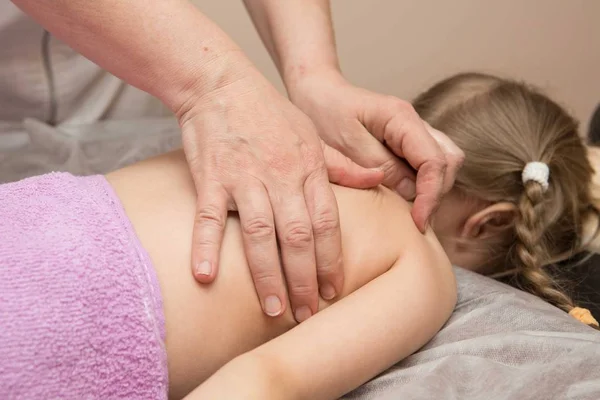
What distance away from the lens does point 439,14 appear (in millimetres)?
2066

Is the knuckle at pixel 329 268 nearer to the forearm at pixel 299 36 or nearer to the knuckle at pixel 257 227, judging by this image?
the knuckle at pixel 257 227

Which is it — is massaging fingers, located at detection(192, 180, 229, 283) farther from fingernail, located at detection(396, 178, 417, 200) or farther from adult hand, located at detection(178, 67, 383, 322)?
fingernail, located at detection(396, 178, 417, 200)

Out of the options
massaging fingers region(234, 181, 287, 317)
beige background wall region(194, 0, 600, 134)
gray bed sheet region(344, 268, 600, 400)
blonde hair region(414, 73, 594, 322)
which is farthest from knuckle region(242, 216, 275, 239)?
beige background wall region(194, 0, 600, 134)

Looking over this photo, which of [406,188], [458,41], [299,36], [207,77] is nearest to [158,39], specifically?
[207,77]

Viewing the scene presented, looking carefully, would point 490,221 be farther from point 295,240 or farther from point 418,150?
point 295,240

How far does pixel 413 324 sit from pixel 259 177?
28cm

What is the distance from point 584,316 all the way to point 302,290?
583 mm

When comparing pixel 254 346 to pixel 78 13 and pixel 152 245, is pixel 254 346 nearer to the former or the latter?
pixel 152 245

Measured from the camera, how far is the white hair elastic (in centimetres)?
115

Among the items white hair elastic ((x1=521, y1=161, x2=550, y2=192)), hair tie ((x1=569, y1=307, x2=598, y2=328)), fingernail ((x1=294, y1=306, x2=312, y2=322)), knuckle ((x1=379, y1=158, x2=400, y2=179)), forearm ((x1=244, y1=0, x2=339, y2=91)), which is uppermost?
forearm ((x1=244, y1=0, x2=339, y2=91))

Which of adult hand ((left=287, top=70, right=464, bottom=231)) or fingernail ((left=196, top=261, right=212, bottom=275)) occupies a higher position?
adult hand ((left=287, top=70, right=464, bottom=231))

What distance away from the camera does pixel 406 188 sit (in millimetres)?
1081

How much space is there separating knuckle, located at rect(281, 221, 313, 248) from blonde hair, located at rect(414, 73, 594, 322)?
50cm

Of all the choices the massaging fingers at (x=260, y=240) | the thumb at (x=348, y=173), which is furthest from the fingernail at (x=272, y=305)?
the thumb at (x=348, y=173)
